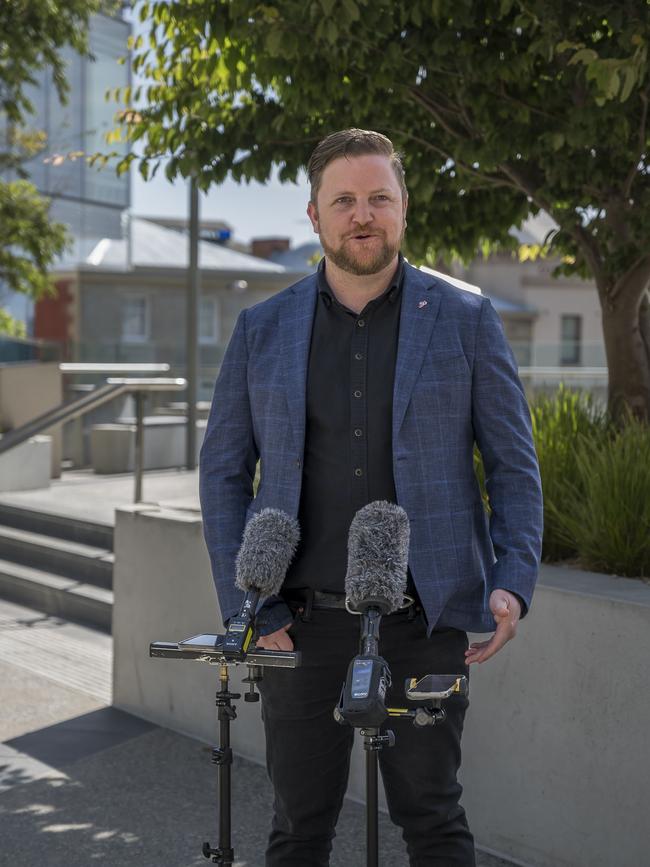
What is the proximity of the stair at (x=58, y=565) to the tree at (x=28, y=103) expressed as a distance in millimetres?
4554

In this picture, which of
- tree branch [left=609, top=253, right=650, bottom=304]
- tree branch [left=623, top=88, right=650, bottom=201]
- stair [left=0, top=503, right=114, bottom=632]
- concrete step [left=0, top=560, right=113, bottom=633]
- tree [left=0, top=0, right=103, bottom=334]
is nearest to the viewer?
tree branch [left=623, top=88, right=650, bottom=201]

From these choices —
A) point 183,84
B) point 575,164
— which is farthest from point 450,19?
point 183,84

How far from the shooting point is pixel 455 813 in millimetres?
2547

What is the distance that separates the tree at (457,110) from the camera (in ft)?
15.5

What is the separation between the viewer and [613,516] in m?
4.11

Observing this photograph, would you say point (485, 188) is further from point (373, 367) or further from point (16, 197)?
point (16, 197)

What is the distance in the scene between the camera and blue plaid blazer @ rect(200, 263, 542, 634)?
2.50m

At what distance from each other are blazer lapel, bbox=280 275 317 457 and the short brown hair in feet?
0.90

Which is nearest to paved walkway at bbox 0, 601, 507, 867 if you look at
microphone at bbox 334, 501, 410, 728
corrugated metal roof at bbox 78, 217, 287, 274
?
microphone at bbox 334, 501, 410, 728

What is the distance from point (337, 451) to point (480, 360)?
1.27ft

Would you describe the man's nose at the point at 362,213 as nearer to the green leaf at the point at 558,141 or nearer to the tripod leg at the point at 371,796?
the tripod leg at the point at 371,796

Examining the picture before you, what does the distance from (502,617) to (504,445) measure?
41 centimetres

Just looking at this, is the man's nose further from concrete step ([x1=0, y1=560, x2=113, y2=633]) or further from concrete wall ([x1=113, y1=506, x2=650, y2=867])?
concrete step ([x1=0, y1=560, x2=113, y2=633])

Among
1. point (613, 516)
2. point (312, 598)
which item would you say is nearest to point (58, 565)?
point (613, 516)
